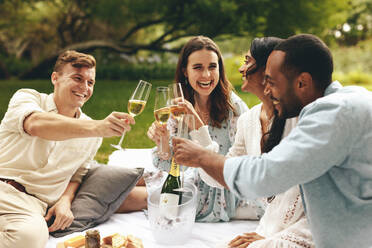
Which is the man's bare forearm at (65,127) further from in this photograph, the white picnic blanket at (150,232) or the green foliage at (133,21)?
the green foliage at (133,21)

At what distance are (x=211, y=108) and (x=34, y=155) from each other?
5.19ft

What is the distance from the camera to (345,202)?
1668mm

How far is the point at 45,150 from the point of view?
2822mm

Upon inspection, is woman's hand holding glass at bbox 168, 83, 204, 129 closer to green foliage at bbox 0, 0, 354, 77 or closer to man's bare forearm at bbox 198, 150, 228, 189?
man's bare forearm at bbox 198, 150, 228, 189

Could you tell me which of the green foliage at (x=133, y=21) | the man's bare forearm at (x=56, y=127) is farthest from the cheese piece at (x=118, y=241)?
the green foliage at (x=133, y=21)

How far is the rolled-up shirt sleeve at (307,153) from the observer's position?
1.48 m

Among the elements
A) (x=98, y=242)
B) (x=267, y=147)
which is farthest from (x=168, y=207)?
(x=267, y=147)

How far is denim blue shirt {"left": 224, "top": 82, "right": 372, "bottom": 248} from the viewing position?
4.90 ft

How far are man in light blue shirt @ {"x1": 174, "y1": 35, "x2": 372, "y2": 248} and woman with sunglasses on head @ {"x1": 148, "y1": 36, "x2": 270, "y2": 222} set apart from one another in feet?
4.43

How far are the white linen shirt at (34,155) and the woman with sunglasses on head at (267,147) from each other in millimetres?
1339

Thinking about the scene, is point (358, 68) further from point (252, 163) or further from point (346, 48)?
point (252, 163)

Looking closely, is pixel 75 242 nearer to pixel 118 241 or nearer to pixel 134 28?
pixel 118 241

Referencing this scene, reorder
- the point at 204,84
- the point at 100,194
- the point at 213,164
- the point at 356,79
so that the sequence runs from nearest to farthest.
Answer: the point at 213,164
the point at 100,194
the point at 204,84
the point at 356,79

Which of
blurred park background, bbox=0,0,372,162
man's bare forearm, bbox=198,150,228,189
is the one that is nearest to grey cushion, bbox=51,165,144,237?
man's bare forearm, bbox=198,150,228,189
